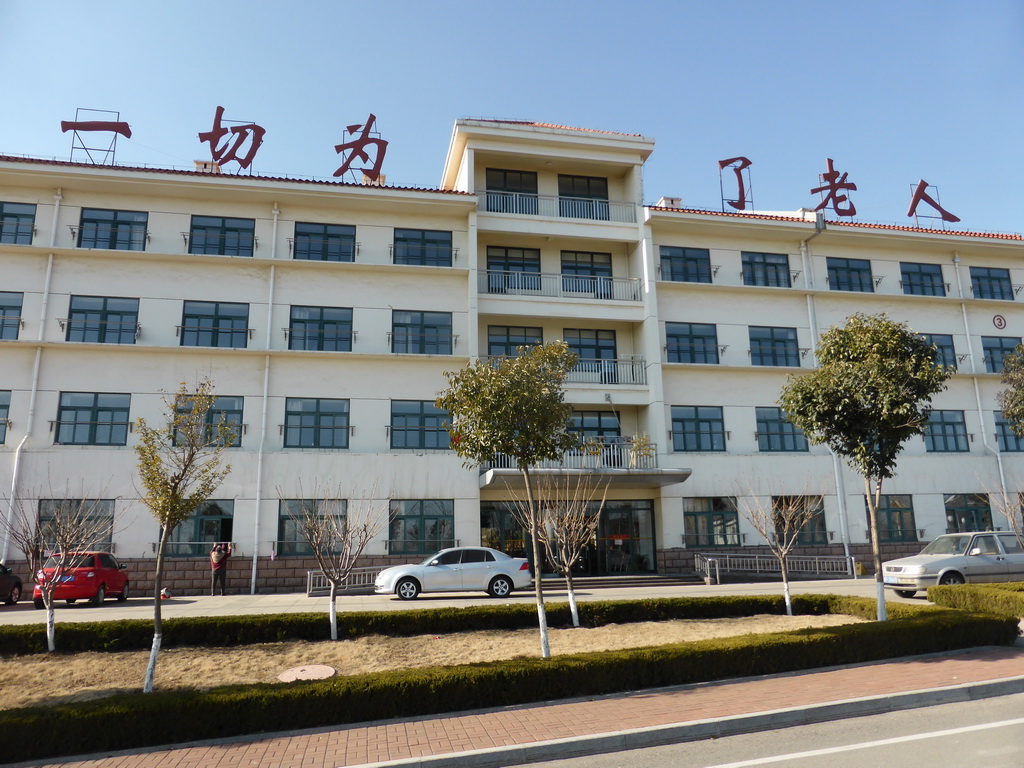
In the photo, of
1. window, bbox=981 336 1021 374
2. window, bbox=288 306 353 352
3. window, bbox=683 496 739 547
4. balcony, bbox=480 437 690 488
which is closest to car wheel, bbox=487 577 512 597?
balcony, bbox=480 437 690 488

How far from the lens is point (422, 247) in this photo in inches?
1017

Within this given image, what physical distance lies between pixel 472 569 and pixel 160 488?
406 inches

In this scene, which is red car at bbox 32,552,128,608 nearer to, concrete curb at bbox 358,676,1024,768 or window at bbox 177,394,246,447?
window at bbox 177,394,246,447

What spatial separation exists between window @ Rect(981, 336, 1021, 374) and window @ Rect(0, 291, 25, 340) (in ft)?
120

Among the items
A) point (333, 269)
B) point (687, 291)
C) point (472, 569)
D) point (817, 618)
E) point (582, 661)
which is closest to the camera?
point (582, 661)

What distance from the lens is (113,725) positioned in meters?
7.28

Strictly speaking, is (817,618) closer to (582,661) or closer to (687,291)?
(582,661)

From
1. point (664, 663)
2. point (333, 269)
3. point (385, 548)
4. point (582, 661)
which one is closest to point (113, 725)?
point (582, 661)

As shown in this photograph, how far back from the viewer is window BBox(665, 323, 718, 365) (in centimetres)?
2686

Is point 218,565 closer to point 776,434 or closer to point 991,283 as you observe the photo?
point 776,434

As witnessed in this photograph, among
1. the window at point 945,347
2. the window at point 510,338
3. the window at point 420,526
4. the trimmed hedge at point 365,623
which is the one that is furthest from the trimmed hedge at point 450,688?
the window at point 945,347

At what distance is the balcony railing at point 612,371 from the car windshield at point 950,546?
35.0 ft

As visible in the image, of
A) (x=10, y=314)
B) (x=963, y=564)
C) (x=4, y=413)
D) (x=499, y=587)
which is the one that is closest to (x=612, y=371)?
(x=499, y=587)

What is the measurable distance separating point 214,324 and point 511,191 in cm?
1219
